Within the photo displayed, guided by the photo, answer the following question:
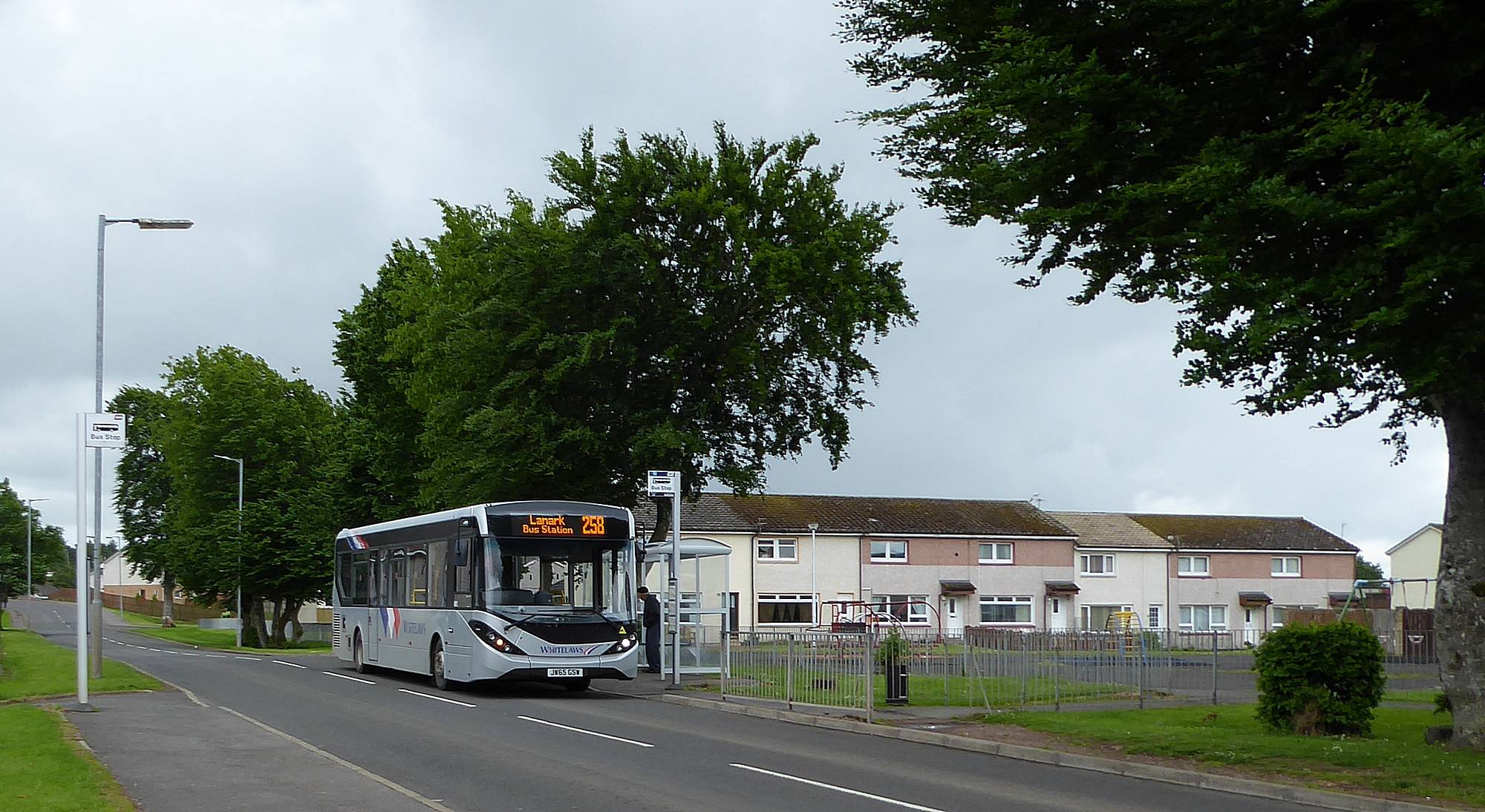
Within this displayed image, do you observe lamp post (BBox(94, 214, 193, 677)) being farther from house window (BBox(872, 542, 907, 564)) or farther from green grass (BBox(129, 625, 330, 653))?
house window (BBox(872, 542, 907, 564))

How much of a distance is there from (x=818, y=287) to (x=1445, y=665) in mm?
19310

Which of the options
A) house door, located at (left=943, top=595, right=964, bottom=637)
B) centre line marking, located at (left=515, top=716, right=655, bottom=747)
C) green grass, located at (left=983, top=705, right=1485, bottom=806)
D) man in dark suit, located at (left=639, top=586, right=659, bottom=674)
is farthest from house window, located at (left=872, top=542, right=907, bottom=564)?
centre line marking, located at (left=515, top=716, right=655, bottom=747)

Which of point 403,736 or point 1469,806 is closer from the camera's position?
point 1469,806

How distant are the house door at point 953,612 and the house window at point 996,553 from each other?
2401mm

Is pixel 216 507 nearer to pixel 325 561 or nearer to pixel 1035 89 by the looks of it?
pixel 325 561

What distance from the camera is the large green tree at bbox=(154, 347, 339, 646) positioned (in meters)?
59.1

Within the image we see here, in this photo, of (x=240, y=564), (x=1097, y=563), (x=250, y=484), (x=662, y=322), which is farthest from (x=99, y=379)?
(x=1097, y=563)

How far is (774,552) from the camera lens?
63750mm

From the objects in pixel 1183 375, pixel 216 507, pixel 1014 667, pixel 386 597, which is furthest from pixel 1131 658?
pixel 216 507

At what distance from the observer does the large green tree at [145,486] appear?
79.4 metres

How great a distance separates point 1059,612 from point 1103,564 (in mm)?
3985

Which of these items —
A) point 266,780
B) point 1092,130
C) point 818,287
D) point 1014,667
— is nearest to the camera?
point 266,780

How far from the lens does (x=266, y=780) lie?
42.0 ft

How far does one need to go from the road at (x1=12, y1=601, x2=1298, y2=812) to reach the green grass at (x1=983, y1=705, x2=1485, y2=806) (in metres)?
1.12
